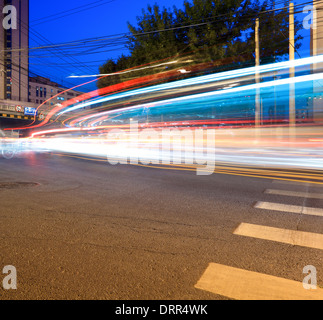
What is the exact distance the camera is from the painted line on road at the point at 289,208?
195 inches

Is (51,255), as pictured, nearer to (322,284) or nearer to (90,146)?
(322,284)

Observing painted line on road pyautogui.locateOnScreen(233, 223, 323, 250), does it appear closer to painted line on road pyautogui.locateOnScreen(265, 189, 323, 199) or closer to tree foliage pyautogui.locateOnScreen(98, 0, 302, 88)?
painted line on road pyautogui.locateOnScreen(265, 189, 323, 199)

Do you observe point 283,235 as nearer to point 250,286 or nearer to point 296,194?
point 250,286

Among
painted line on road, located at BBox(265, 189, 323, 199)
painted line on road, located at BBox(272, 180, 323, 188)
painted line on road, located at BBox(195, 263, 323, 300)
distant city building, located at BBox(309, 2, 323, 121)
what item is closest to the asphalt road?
Result: painted line on road, located at BBox(195, 263, 323, 300)

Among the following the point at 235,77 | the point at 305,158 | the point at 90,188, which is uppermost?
the point at 235,77

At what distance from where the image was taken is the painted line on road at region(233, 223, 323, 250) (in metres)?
3.61

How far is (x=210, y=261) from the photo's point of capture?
3135 mm

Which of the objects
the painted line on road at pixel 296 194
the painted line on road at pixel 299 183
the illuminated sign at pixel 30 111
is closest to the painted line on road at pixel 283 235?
the painted line on road at pixel 296 194

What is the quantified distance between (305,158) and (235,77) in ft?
30.7

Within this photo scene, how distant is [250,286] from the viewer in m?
2.62

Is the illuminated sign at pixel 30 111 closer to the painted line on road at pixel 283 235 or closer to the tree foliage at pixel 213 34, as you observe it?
the tree foliage at pixel 213 34

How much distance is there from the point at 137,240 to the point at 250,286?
1.62 meters

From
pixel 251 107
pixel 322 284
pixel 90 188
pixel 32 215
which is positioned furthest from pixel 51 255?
pixel 251 107

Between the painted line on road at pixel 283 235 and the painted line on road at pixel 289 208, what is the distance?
108 centimetres
